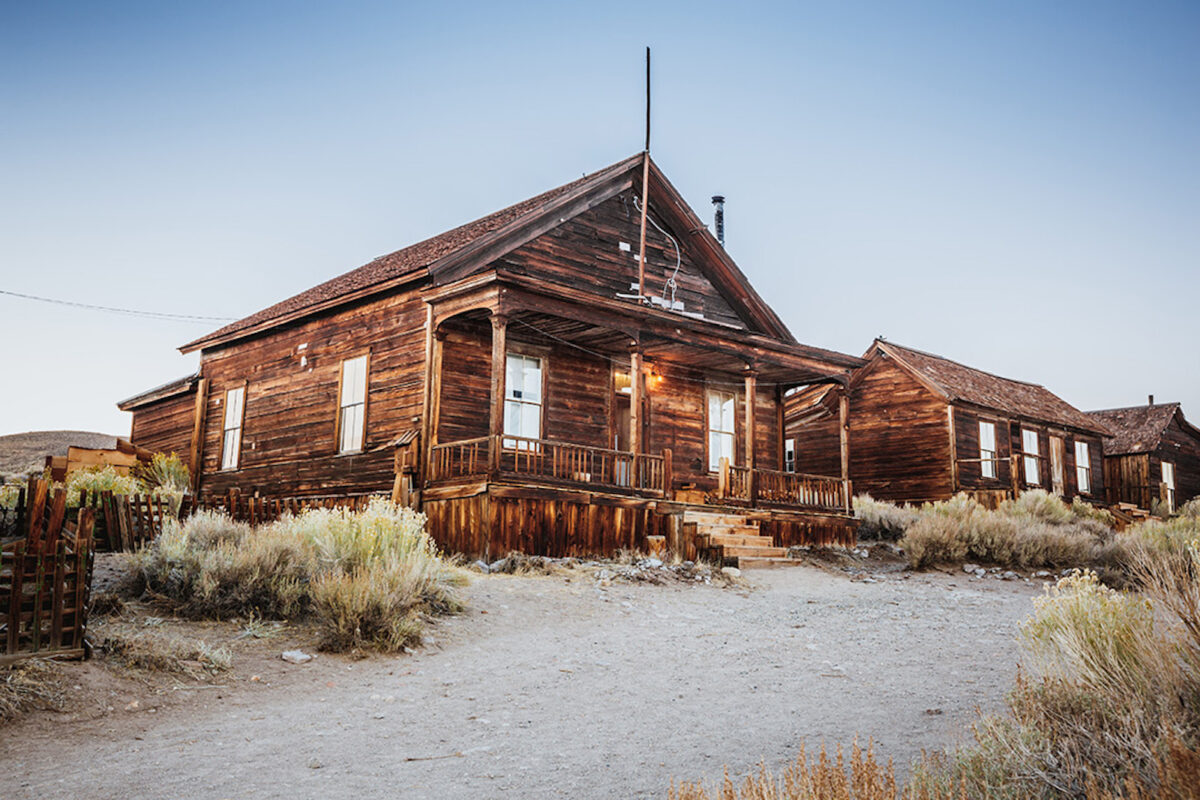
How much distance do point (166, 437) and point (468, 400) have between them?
1190 centimetres

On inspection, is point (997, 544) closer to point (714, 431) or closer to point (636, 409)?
point (714, 431)

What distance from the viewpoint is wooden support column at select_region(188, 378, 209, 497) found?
70.9 ft

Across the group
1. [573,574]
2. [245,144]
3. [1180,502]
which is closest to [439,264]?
[573,574]

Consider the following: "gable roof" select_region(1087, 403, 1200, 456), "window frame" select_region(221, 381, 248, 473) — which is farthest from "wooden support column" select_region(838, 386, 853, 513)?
"gable roof" select_region(1087, 403, 1200, 456)

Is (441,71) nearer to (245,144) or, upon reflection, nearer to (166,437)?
(245,144)

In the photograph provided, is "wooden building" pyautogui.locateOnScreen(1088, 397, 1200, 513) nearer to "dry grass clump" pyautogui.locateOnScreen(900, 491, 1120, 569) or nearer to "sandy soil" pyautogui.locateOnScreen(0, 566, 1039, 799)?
"dry grass clump" pyautogui.locateOnScreen(900, 491, 1120, 569)

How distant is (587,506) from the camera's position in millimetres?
15117

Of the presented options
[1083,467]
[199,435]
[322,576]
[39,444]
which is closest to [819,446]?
[1083,467]

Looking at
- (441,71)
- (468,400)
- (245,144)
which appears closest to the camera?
(468,400)

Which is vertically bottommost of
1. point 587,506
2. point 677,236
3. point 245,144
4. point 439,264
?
point 587,506

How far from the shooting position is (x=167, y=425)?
24594mm

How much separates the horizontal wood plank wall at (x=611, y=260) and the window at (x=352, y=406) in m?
3.47

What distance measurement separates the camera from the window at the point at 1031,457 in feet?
103

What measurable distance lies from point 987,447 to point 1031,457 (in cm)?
300
